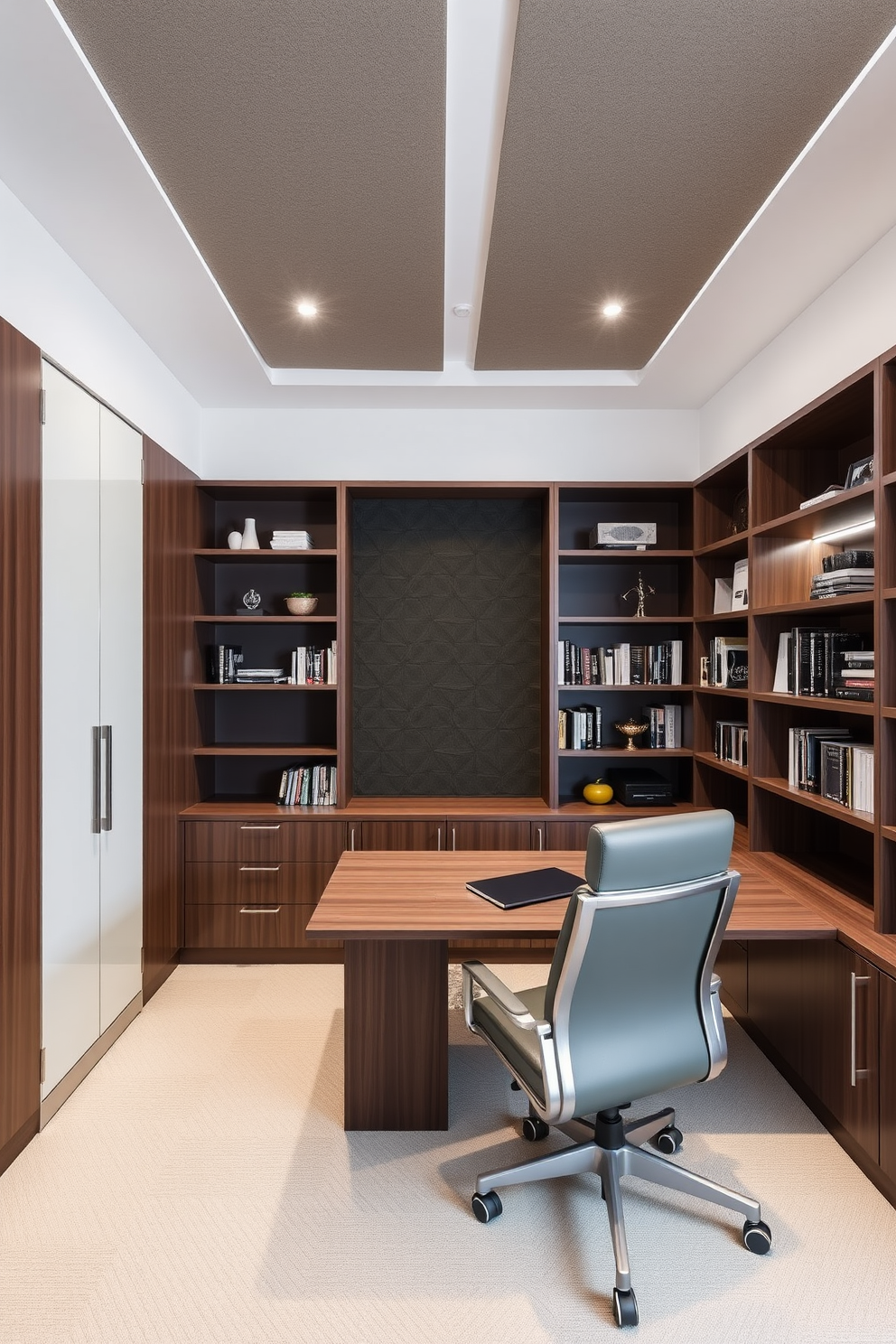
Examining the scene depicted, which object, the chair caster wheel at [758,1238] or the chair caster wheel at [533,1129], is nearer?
the chair caster wheel at [758,1238]

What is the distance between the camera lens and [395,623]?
173 inches

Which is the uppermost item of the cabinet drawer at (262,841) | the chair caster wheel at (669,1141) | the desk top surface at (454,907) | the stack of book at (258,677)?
the stack of book at (258,677)

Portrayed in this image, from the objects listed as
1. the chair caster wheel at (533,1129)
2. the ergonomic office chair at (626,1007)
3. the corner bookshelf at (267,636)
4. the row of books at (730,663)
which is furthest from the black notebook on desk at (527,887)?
the corner bookshelf at (267,636)

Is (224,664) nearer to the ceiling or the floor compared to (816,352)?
nearer to the floor

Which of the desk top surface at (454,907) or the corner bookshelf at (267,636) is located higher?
the corner bookshelf at (267,636)

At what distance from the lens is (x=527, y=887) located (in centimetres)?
254

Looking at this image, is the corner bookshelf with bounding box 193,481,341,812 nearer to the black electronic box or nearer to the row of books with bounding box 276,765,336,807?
the row of books with bounding box 276,765,336,807

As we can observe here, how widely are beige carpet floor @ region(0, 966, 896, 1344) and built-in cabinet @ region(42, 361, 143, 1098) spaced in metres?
0.40

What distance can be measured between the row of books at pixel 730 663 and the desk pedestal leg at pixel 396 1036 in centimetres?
189

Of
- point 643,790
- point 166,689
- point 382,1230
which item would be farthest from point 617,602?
point 382,1230

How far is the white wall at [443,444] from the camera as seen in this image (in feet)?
14.0

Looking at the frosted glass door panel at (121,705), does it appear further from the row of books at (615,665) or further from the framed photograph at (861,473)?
the framed photograph at (861,473)

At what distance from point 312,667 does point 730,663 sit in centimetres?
210

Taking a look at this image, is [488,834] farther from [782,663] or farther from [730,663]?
[782,663]
